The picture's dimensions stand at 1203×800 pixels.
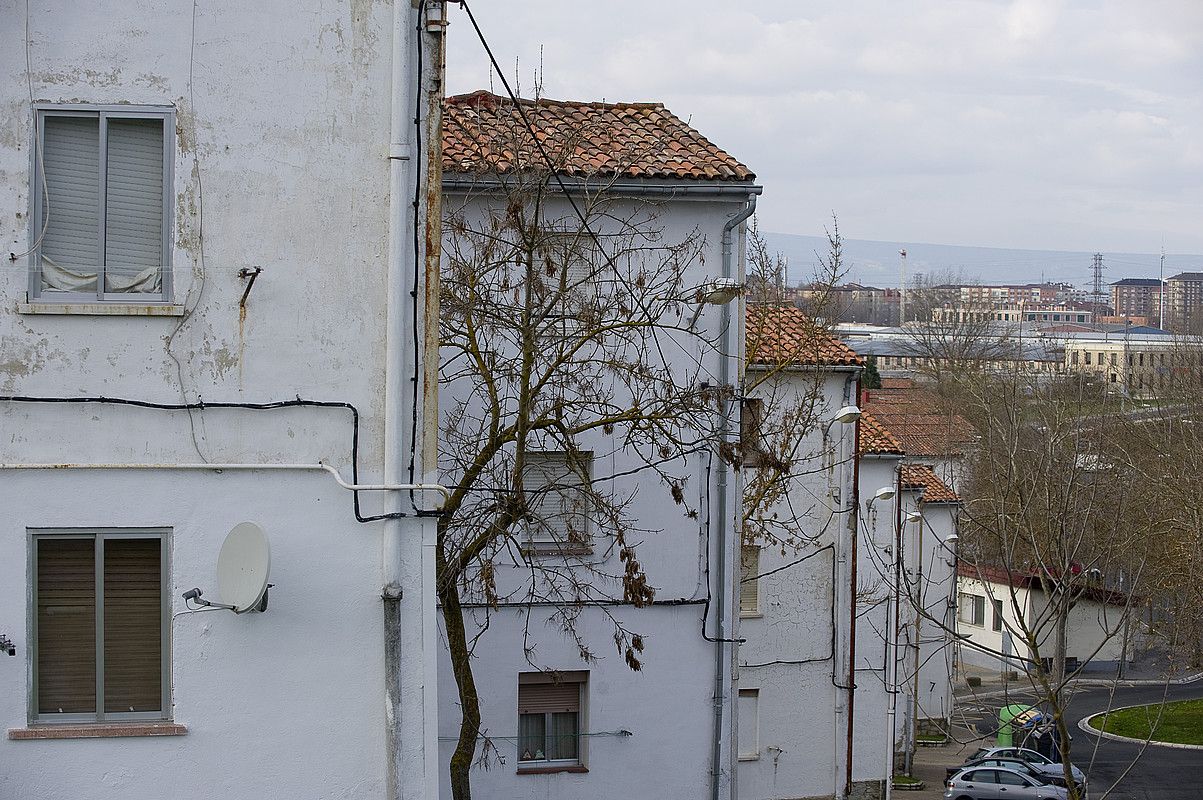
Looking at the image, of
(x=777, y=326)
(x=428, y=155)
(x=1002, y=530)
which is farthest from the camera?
(x=777, y=326)

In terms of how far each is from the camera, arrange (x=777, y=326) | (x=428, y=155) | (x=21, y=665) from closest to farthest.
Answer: (x=21, y=665) < (x=428, y=155) < (x=777, y=326)

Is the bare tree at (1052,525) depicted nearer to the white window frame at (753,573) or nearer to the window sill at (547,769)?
the white window frame at (753,573)

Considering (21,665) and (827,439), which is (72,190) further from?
(827,439)

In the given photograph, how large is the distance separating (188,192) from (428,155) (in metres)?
1.56

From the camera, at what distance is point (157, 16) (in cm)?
823

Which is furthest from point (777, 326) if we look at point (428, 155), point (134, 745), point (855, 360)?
point (134, 745)

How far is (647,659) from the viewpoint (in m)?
15.7

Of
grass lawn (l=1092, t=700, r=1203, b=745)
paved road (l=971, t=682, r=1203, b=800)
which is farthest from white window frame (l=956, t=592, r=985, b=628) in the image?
grass lawn (l=1092, t=700, r=1203, b=745)

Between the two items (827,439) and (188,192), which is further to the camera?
(827,439)

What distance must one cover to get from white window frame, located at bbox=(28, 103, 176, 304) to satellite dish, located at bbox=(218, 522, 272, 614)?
1641 mm

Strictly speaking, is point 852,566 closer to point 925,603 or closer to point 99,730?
point 925,603

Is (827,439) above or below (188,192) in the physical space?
below

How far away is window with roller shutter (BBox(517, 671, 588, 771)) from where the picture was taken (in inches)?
627

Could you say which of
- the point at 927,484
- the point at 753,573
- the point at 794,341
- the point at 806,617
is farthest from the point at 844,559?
the point at 927,484
